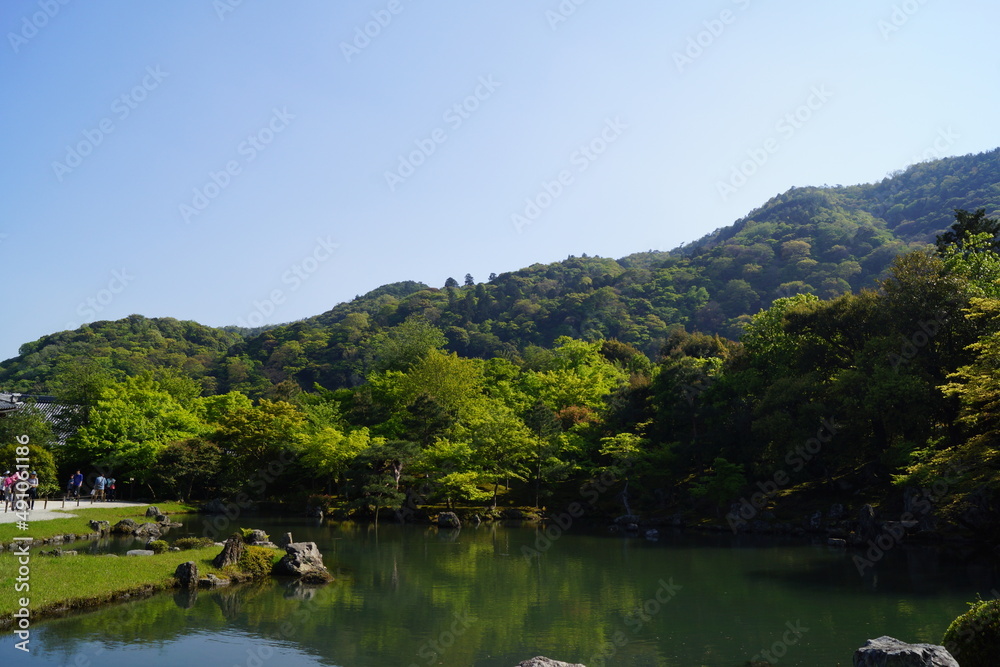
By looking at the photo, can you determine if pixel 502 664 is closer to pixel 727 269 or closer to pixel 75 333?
pixel 727 269

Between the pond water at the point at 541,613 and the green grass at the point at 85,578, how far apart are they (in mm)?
534

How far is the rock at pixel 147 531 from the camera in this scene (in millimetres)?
24361

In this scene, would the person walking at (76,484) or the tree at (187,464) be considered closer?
the person walking at (76,484)

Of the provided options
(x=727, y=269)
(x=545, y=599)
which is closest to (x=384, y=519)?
(x=545, y=599)

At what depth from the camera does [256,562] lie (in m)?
18.5

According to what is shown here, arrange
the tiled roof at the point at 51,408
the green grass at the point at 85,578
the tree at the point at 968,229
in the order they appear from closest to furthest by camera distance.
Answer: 1. the green grass at the point at 85,578
2. the tree at the point at 968,229
3. the tiled roof at the point at 51,408

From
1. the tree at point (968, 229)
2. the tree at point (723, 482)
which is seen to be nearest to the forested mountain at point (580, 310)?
the tree at point (968, 229)

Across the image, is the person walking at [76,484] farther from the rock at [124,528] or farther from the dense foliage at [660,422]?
A: the rock at [124,528]

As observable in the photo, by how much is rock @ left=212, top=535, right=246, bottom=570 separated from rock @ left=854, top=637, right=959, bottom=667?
15.1 meters

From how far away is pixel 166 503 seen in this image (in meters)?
33.5

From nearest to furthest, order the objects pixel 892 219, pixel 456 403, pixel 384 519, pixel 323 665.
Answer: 1. pixel 323 665
2. pixel 384 519
3. pixel 456 403
4. pixel 892 219

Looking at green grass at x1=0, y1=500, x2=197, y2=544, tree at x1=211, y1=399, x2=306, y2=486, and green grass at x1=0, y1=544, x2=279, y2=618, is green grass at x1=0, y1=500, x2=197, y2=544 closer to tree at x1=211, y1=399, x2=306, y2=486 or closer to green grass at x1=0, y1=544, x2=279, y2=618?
green grass at x1=0, y1=544, x2=279, y2=618

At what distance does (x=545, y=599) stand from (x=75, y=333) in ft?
335

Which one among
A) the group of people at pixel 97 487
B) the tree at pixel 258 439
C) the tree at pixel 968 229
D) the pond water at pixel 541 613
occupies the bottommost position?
the pond water at pixel 541 613
